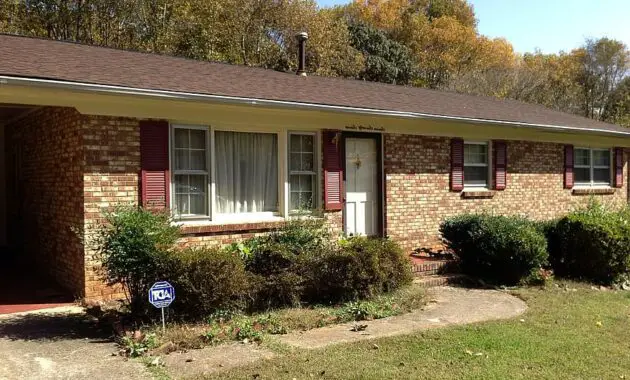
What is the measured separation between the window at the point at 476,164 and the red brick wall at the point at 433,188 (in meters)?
0.41

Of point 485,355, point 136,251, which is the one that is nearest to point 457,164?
point 485,355

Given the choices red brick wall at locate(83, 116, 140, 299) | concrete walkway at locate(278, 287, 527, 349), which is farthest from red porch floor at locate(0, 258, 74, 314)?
→ concrete walkway at locate(278, 287, 527, 349)

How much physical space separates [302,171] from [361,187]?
5.01 feet

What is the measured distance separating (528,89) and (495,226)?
1093 inches

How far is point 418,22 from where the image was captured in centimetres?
3669

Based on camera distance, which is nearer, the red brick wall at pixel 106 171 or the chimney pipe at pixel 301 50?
the red brick wall at pixel 106 171

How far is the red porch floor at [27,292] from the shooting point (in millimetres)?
7301

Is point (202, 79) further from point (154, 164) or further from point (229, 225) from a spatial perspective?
point (229, 225)

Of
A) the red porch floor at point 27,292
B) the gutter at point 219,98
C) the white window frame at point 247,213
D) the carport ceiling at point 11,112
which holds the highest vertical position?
the carport ceiling at point 11,112

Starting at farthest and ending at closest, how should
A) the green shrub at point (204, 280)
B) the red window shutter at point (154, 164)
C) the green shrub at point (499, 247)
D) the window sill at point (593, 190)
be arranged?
the window sill at point (593, 190)
the green shrub at point (499, 247)
the red window shutter at point (154, 164)
the green shrub at point (204, 280)

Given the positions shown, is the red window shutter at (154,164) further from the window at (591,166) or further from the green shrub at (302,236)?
the window at (591,166)

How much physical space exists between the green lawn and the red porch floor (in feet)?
12.4

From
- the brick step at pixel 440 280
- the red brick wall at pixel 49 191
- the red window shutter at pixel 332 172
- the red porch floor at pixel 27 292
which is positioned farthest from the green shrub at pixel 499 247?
the red porch floor at pixel 27 292

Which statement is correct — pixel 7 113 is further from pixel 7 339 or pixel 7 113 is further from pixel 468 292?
pixel 468 292
